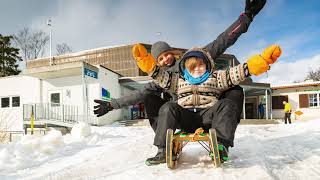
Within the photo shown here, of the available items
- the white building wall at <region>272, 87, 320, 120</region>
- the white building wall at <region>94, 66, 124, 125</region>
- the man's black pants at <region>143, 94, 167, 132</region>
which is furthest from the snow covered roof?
the man's black pants at <region>143, 94, 167, 132</region>

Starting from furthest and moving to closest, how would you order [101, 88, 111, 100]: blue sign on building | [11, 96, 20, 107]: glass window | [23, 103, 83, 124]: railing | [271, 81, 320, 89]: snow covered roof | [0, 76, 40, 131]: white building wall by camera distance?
[271, 81, 320, 89]: snow covered roof < [11, 96, 20, 107]: glass window < [0, 76, 40, 131]: white building wall < [101, 88, 111, 100]: blue sign on building < [23, 103, 83, 124]: railing

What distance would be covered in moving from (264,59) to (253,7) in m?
1.04

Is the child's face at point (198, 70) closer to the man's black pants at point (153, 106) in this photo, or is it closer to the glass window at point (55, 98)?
the man's black pants at point (153, 106)

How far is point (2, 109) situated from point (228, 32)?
65.2 feet

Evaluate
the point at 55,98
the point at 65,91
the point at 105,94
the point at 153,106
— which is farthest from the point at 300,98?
the point at 153,106

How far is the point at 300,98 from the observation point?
2577cm

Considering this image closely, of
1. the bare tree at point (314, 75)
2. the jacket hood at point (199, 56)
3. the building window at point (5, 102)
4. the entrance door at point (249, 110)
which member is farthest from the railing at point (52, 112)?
the bare tree at point (314, 75)

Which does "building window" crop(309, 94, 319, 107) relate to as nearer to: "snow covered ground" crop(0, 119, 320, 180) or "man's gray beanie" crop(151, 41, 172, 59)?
"snow covered ground" crop(0, 119, 320, 180)

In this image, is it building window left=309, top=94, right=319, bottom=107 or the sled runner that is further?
building window left=309, top=94, right=319, bottom=107

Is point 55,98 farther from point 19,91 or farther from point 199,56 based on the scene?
point 199,56

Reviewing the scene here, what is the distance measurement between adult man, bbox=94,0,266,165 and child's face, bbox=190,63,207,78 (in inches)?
8.6

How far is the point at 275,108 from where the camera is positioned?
26688 millimetres

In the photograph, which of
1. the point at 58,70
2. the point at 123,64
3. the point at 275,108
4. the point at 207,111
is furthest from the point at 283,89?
the point at 207,111

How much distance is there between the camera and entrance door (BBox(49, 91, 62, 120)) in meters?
18.0
